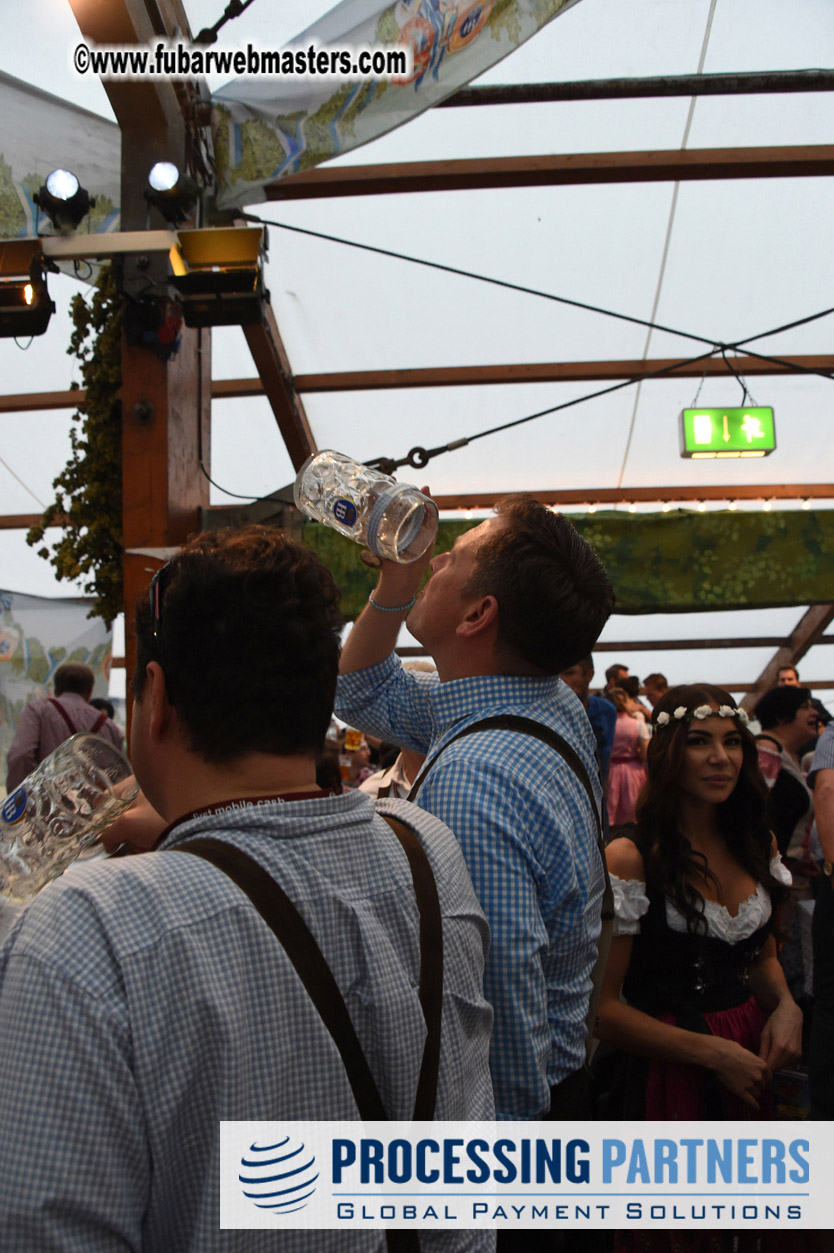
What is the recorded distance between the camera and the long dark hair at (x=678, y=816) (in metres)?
2.05

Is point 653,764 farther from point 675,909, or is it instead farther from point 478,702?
point 478,702

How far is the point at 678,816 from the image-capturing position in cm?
216

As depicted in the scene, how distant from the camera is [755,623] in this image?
10031 millimetres

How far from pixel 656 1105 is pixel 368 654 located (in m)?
1.12

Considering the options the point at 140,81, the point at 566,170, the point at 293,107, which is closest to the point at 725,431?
the point at 566,170

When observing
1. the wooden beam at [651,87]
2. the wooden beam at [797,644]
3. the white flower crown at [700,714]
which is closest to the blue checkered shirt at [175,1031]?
the white flower crown at [700,714]

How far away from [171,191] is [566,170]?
1.92 m

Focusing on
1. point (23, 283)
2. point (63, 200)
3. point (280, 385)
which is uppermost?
point (63, 200)

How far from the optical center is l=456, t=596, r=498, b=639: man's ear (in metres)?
1.38

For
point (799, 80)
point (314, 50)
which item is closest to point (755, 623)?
point (799, 80)

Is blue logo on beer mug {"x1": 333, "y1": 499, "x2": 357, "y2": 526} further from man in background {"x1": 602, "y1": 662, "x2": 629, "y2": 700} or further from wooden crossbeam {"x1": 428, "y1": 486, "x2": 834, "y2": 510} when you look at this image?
wooden crossbeam {"x1": 428, "y1": 486, "x2": 834, "y2": 510}

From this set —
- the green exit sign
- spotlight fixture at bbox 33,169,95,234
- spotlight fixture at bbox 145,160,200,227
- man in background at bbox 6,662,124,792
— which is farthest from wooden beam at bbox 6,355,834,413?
man in background at bbox 6,662,124,792

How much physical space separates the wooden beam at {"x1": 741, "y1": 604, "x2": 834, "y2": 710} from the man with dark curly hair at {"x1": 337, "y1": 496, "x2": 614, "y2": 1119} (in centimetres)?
840

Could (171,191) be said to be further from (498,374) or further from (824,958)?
(824,958)
